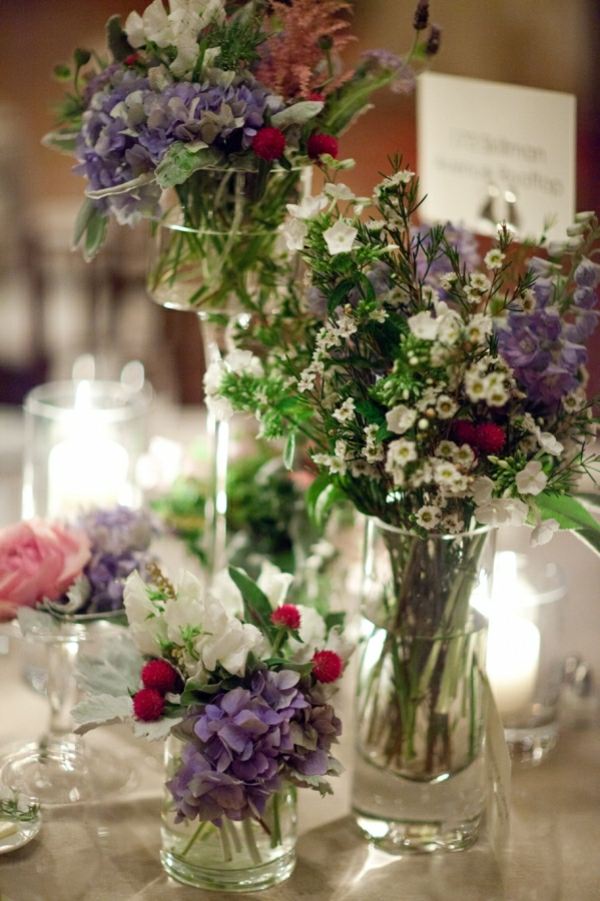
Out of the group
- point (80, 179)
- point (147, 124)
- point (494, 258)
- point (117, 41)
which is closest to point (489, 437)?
point (494, 258)

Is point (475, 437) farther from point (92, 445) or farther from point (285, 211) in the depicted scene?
point (92, 445)

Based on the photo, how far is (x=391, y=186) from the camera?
2.60 ft

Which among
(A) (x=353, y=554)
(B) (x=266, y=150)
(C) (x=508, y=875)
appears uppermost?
(B) (x=266, y=150)

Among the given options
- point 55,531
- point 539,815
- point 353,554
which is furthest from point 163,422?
point 539,815

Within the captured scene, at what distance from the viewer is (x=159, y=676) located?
31.9 inches

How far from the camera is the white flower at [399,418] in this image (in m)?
0.74

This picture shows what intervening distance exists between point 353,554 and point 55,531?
1.34ft

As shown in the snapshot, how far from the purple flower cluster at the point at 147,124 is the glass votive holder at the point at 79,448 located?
0.47 meters

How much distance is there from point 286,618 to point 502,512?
190 millimetres

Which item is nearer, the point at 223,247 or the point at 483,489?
the point at 483,489

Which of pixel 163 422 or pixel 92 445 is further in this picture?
pixel 163 422

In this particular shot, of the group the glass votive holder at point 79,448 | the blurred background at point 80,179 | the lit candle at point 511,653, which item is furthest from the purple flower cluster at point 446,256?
the blurred background at point 80,179

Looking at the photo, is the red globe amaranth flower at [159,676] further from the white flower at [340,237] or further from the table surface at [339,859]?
the white flower at [340,237]

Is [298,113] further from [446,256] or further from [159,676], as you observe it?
[159,676]
